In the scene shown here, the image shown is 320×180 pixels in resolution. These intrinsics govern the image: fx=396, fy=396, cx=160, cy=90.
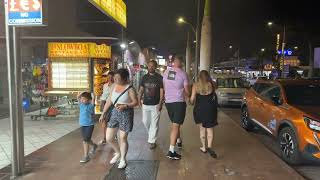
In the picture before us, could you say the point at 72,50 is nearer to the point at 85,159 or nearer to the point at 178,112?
the point at 85,159

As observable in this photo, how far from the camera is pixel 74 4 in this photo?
11.8 m

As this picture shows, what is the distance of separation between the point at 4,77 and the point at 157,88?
36.6ft

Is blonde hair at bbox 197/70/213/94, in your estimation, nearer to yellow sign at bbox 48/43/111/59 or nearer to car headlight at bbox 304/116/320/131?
car headlight at bbox 304/116/320/131

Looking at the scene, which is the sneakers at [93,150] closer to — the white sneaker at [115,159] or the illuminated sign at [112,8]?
the white sneaker at [115,159]

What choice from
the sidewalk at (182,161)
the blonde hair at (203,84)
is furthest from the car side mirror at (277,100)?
the blonde hair at (203,84)

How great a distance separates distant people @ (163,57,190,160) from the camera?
7.25m

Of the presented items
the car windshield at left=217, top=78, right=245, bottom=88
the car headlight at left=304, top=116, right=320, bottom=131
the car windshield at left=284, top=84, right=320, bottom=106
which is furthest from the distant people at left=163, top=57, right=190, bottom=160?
the car windshield at left=217, top=78, right=245, bottom=88

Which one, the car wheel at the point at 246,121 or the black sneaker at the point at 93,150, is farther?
the car wheel at the point at 246,121

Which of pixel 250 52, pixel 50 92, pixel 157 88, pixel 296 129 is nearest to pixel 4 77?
pixel 50 92

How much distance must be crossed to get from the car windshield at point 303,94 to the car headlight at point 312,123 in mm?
1089

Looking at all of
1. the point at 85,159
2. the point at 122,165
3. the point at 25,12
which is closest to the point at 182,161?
the point at 122,165

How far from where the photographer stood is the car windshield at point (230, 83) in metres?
19.4

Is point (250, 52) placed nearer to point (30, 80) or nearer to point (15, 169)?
point (30, 80)

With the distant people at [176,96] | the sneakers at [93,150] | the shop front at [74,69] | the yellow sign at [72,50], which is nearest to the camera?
the distant people at [176,96]
